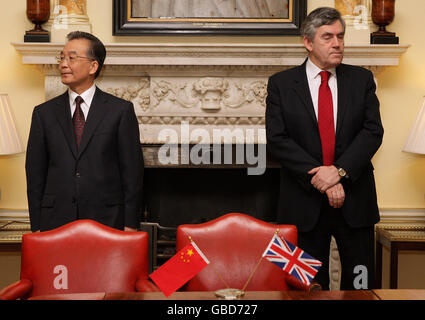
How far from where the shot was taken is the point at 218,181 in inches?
173

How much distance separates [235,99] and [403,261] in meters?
1.72

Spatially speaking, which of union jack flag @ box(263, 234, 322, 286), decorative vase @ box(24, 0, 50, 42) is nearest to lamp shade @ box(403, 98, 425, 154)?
union jack flag @ box(263, 234, 322, 286)

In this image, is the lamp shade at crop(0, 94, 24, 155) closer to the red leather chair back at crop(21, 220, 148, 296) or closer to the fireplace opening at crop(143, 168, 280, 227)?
the fireplace opening at crop(143, 168, 280, 227)

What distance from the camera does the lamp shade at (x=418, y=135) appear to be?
3869mm

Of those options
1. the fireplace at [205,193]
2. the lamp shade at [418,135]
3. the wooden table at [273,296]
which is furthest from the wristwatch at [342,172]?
the fireplace at [205,193]

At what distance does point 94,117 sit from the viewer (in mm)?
2941

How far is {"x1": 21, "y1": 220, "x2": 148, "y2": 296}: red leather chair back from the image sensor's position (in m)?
2.30

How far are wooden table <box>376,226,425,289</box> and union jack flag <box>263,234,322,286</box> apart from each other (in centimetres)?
208

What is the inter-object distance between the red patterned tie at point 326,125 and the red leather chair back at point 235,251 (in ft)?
2.05

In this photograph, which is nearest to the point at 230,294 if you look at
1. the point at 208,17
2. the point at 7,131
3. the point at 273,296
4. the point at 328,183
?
the point at 273,296

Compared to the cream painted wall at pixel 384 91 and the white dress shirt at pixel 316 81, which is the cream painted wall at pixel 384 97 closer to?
the cream painted wall at pixel 384 91

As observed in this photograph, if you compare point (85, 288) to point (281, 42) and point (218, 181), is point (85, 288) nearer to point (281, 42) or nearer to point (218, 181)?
point (218, 181)

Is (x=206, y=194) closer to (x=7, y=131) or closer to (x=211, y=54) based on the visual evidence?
(x=211, y=54)
